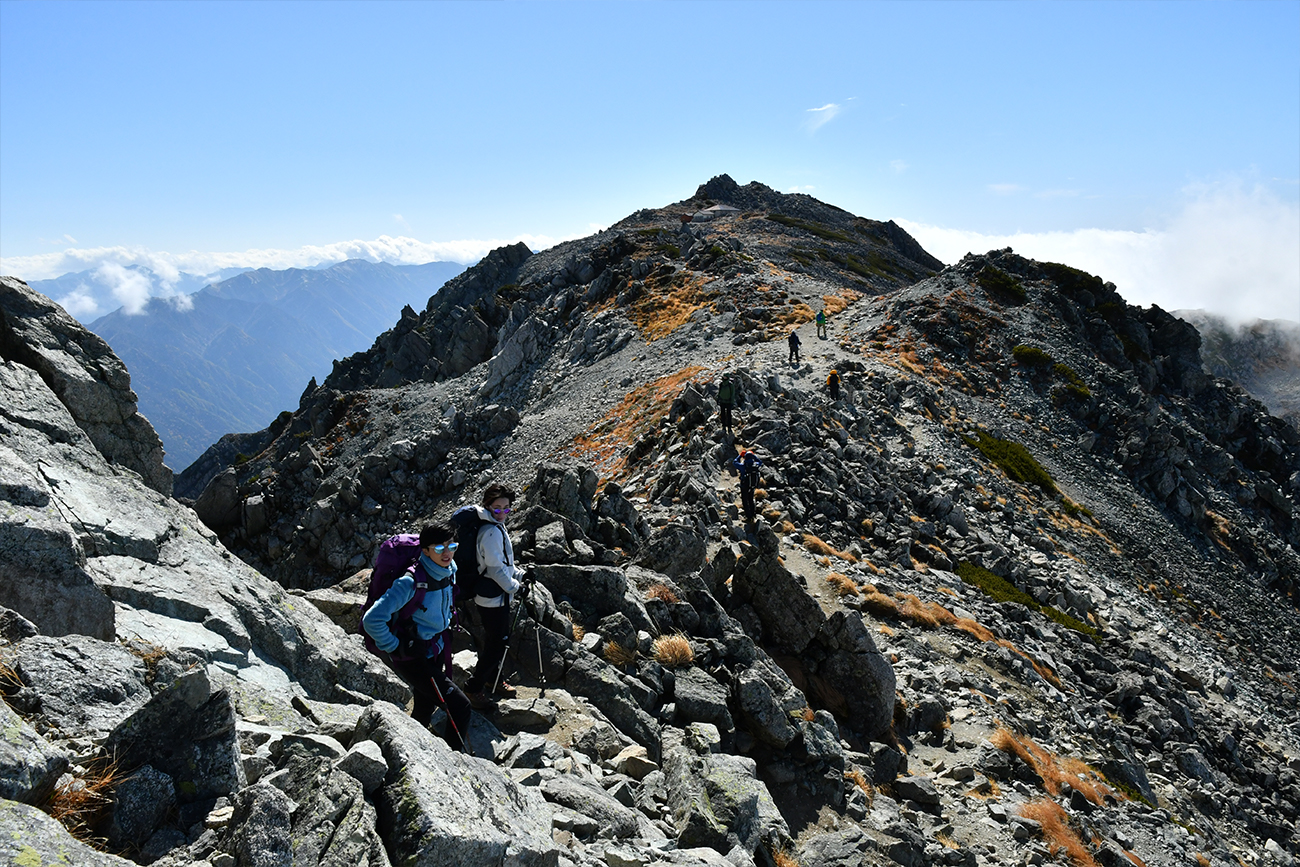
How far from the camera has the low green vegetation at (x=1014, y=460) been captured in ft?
137

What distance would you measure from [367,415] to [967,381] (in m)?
49.1

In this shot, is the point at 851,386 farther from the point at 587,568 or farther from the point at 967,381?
the point at 587,568

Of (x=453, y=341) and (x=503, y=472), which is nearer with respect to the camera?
(x=503, y=472)

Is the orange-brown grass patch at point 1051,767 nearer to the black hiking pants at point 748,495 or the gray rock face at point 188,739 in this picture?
the black hiking pants at point 748,495

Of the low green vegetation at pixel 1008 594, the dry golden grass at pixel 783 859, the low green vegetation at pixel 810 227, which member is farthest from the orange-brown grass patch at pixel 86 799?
the low green vegetation at pixel 810 227

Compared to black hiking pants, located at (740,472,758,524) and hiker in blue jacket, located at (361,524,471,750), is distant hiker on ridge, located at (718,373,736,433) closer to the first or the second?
black hiking pants, located at (740,472,758,524)

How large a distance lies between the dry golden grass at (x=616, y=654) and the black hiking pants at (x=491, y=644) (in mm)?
3136

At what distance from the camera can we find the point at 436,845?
5.67 meters

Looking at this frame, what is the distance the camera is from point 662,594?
16062 millimetres

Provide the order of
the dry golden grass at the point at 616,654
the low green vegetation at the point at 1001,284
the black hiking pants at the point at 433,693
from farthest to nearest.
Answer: the low green vegetation at the point at 1001,284 → the dry golden grass at the point at 616,654 → the black hiking pants at the point at 433,693

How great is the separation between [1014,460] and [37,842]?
153 feet

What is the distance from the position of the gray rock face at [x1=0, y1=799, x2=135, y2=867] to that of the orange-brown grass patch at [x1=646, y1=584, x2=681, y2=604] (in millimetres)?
12004

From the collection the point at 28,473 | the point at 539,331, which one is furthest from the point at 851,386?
Result: the point at 28,473

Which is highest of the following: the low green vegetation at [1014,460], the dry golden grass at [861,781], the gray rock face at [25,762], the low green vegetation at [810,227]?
the low green vegetation at [810,227]
